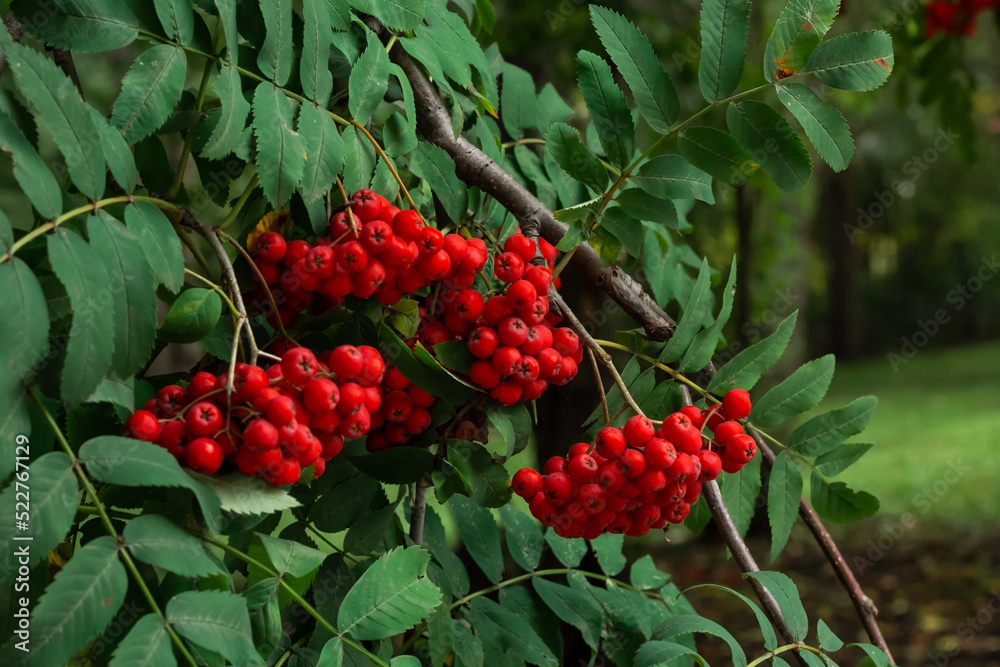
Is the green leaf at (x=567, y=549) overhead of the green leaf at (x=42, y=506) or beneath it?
beneath

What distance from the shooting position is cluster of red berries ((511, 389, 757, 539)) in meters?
1.08

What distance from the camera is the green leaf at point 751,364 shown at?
1243 millimetres

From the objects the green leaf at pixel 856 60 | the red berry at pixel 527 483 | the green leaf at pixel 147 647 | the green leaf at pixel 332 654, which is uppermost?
the green leaf at pixel 856 60

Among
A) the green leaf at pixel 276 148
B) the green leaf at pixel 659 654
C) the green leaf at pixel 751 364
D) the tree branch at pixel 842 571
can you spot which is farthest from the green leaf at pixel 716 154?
the green leaf at pixel 659 654

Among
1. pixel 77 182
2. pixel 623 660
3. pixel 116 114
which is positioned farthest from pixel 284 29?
pixel 623 660

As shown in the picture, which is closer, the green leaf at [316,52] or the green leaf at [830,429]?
the green leaf at [316,52]

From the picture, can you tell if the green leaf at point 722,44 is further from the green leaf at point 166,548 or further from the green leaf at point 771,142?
the green leaf at point 166,548

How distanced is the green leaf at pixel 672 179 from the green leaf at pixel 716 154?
0.05ft

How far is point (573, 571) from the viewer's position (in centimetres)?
150

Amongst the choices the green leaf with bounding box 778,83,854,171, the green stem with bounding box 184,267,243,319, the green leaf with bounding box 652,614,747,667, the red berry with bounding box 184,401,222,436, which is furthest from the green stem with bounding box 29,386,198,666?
the green leaf with bounding box 778,83,854,171

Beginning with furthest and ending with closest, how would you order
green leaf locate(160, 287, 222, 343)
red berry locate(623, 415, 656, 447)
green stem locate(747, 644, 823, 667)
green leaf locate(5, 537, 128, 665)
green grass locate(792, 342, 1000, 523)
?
green grass locate(792, 342, 1000, 523)
green stem locate(747, 644, 823, 667)
red berry locate(623, 415, 656, 447)
green leaf locate(160, 287, 222, 343)
green leaf locate(5, 537, 128, 665)

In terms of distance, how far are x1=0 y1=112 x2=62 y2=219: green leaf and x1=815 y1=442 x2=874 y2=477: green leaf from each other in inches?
47.0

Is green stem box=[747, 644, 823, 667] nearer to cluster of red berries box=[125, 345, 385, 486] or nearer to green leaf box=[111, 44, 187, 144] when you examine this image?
cluster of red berries box=[125, 345, 385, 486]

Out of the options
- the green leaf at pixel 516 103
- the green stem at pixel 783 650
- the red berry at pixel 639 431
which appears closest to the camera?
the red berry at pixel 639 431
